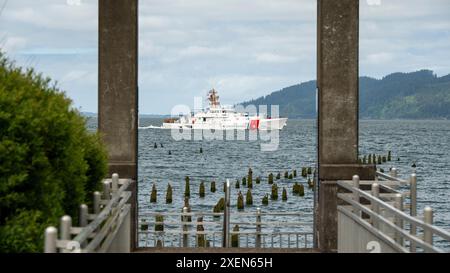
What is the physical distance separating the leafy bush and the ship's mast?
16825 cm

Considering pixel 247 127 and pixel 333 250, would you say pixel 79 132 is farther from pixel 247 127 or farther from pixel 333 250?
pixel 247 127

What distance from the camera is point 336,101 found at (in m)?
12.4

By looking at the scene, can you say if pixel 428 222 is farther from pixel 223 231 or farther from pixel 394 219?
pixel 223 231

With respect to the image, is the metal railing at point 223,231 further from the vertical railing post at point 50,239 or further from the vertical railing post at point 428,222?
→ the vertical railing post at point 50,239

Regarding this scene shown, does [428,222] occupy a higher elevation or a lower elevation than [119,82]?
lower

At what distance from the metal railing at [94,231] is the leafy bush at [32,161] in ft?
0.84

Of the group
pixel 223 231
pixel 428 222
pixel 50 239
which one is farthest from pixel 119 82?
pixel 50 239

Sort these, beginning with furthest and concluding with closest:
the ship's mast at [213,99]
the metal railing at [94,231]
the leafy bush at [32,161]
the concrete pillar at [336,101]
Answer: the ship's mast at [213,99] < the concrete pillar at [336,101] < the leafy bush at [32,161] < the metal railing at [94,231]

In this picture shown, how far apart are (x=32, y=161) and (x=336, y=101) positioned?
696 cm

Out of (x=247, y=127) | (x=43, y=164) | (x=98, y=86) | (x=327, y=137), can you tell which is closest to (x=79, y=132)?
(x=43, y=164)

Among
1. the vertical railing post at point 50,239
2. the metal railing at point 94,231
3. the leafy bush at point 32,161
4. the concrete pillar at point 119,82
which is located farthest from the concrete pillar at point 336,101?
the vertical railing post at point 50,239

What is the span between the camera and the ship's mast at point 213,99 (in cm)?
17659

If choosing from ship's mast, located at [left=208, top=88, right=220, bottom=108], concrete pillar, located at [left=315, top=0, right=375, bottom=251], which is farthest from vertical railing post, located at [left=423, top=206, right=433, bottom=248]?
ship's mast, located at [left=208, top=88, right=220, bottom=108]

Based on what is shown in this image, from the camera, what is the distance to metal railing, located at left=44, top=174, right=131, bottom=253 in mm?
5535
